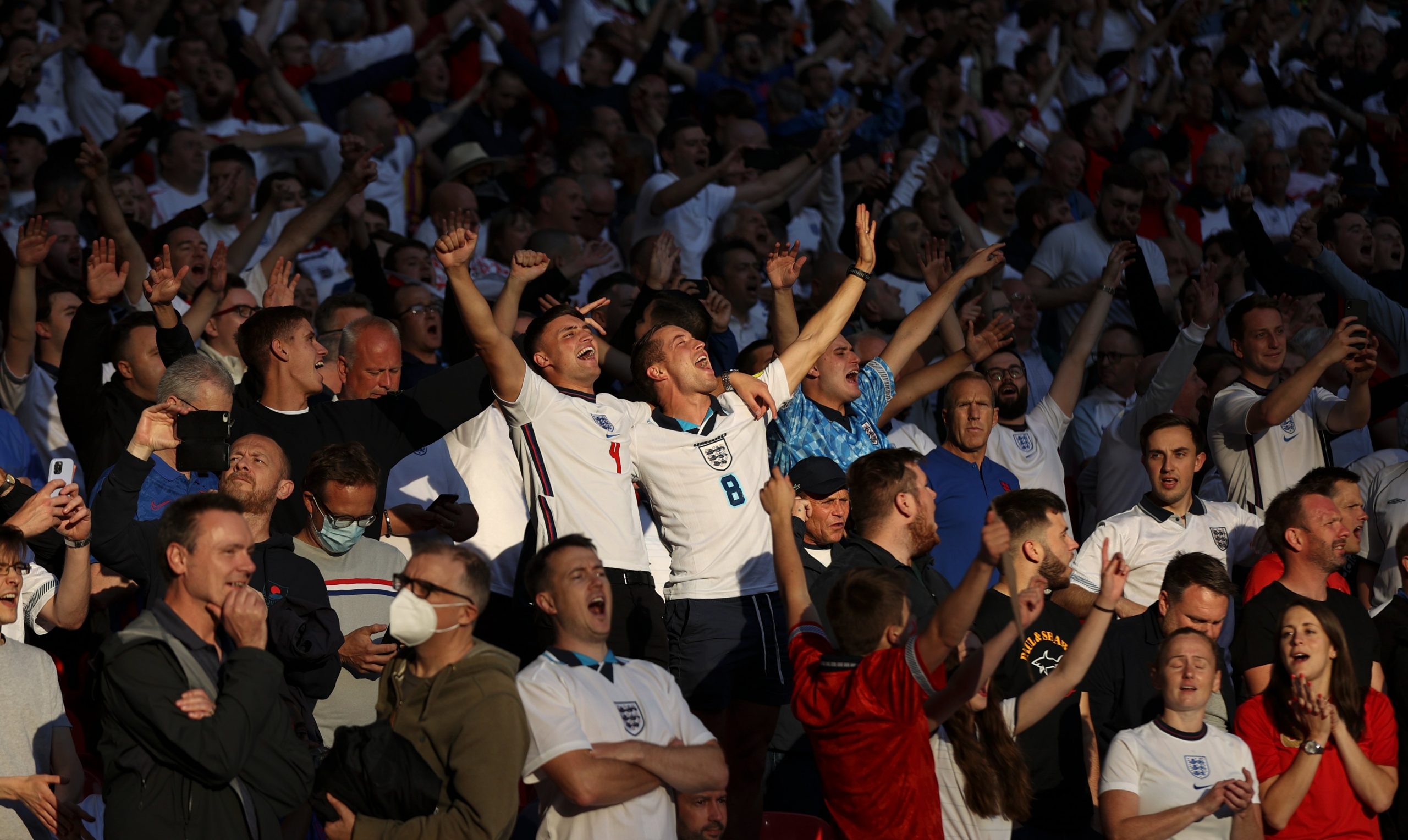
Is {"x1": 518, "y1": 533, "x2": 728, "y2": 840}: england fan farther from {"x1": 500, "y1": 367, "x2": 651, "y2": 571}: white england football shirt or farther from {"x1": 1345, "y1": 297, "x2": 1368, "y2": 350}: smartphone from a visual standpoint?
{"x1": 1345, "y1": 297, "x2": 1368, "y2": 350}: smartphone

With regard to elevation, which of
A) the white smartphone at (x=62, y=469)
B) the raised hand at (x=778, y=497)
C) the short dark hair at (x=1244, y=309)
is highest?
the short dark hair at (x=1244, y=309)

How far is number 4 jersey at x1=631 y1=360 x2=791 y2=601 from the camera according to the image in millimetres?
5727

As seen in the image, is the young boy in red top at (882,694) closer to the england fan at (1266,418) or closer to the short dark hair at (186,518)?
the short dark hair at (186,518)

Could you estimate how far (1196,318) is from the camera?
26.9 feet

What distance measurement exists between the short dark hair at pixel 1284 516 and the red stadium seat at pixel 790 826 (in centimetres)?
236

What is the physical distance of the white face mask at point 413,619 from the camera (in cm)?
439

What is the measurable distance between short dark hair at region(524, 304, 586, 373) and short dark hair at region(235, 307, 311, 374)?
2.86 ft

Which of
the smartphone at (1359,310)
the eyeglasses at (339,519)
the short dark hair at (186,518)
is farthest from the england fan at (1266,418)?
the short dark hair at (186,518)

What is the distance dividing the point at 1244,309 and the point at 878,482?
10.9ft

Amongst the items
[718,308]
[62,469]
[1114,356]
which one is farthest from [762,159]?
[62,469]

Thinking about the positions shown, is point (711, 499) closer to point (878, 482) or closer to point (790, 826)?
point (878, 482)

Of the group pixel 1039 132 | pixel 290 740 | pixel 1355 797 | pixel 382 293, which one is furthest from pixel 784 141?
pixel 290 740

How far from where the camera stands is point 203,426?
4852 millimetres

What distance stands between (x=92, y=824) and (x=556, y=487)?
2037 millimetres
